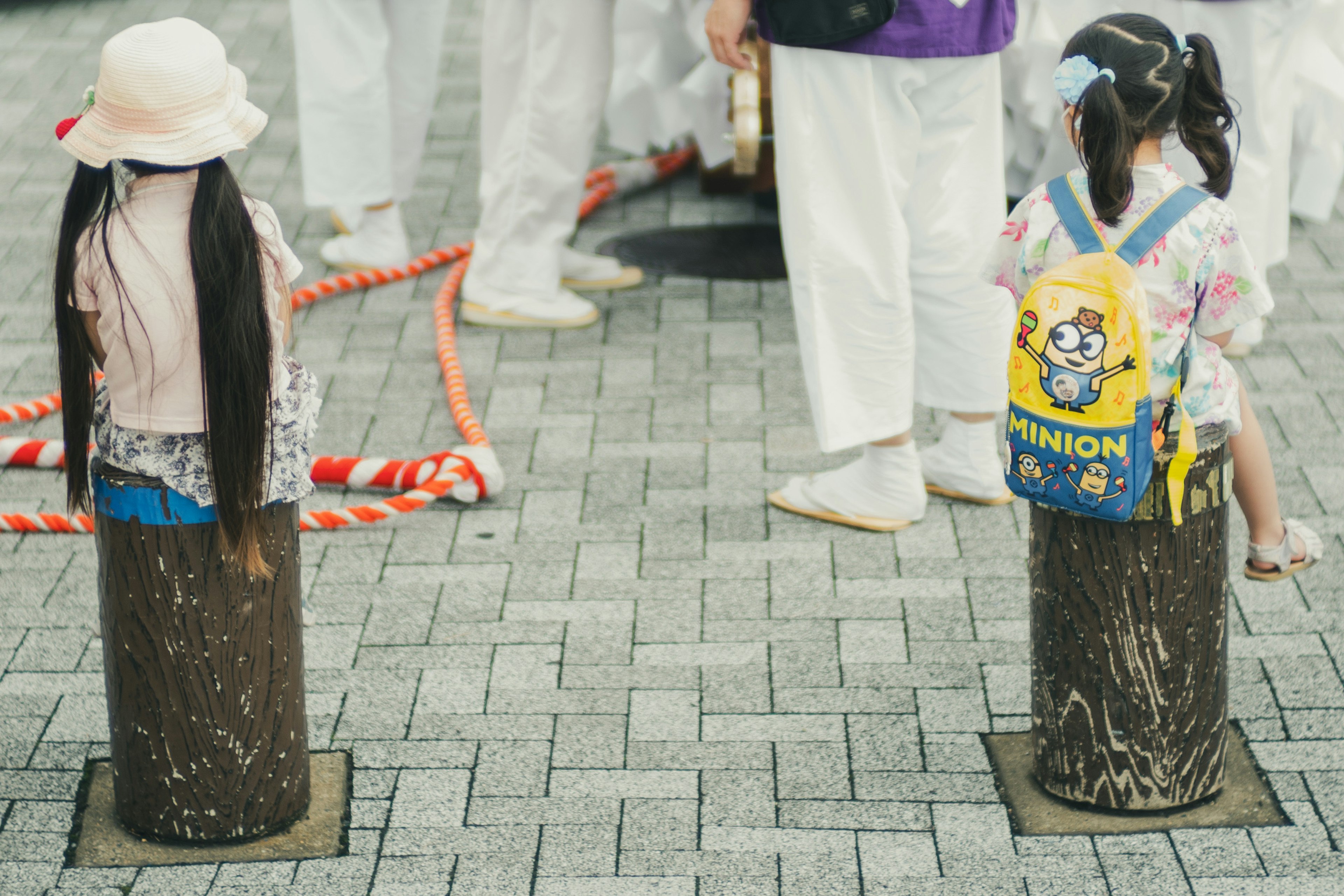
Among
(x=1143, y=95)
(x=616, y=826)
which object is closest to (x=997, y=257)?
(x=1143, y=95)

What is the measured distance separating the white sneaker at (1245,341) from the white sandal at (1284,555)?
2065 mm

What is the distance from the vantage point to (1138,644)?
2975mm

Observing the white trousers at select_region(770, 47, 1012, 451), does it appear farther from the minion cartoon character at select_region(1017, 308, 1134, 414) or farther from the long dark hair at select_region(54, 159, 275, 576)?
the long dark hair at select_region(54, 159, 275, 576)

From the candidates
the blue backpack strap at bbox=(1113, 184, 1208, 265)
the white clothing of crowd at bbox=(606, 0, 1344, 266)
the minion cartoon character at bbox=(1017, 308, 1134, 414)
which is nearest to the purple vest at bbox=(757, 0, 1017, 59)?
the white clothing of crowd at bbox=(606, 0, 1344, 266)

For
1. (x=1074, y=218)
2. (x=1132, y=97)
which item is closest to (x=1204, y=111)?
(x=1132, y=97)

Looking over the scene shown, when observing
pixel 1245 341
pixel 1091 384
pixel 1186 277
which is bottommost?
pixel 1245 341

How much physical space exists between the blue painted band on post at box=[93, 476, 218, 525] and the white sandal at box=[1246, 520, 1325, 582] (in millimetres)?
2159

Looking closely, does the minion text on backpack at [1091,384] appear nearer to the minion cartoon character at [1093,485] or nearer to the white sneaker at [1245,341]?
the minion cartoon character at [1093,485]

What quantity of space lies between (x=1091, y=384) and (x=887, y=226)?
1.47m

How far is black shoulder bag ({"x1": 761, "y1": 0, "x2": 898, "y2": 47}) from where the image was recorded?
377 centimetres

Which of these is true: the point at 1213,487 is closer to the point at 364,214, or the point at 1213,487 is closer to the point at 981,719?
the point at 981,719

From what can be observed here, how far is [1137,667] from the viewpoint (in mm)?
2988

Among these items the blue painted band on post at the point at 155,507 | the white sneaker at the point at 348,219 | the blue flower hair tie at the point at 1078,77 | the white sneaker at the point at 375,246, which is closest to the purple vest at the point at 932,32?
the blue flower hair tie at the point at 1078,77

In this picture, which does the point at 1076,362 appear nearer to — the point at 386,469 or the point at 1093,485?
the point at 1093,485
